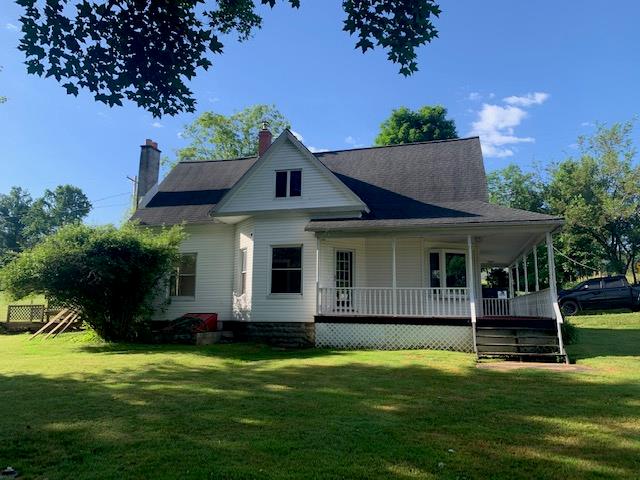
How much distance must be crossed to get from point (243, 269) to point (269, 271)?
1.44 meters

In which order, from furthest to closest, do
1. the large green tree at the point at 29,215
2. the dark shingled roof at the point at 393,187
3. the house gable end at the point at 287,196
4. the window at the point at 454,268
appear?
1. the large green tree at the point at 29,215
2. the window at the point at 454,268
3. the house gable end at the point at 287,196
4. the dark shingled roof at the point at 393,187

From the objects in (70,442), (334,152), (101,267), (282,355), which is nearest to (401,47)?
(70,442)

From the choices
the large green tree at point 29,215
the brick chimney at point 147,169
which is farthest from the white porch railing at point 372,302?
the large green tree at point 29,215

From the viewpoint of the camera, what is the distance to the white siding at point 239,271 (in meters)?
15.6

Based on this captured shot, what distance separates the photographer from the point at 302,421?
5.47 m

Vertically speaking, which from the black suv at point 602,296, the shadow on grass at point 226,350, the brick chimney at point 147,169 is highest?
the brick chimney at point 147,169

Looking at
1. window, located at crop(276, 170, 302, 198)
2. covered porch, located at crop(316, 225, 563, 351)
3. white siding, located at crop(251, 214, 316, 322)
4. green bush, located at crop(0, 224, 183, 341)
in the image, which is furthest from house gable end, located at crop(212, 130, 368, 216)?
green bush, located at crop(0, 224, 183, 341)

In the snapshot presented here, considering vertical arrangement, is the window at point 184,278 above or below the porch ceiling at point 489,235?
below

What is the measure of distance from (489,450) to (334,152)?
16544 mm

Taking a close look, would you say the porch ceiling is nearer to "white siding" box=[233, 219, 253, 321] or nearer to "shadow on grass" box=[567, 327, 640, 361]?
"white siding" box=[233, 219, 253, 321]

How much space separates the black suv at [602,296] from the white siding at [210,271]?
17.6 meters

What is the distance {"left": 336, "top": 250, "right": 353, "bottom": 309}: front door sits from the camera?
594 inches

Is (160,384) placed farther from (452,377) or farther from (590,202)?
(590,202)

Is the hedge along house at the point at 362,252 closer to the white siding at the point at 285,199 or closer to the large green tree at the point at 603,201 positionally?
the white siding at the point at 285,199
